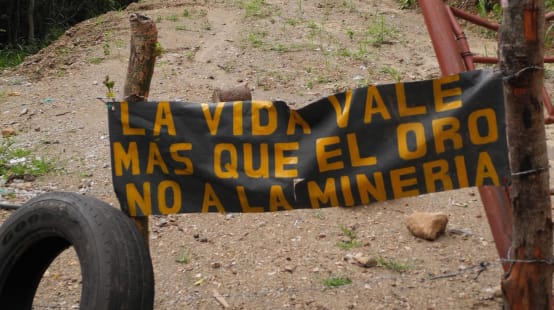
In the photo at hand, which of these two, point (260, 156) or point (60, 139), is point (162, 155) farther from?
point (60, 139)

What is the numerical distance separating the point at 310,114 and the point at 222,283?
1487 millimetres

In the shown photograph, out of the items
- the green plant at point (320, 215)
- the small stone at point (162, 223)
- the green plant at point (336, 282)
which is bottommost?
the green plant at point (336, 282)

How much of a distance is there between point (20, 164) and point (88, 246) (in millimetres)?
3075

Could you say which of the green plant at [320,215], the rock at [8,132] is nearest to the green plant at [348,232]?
the green plant at [320,215]

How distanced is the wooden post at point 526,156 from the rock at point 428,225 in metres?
1.58

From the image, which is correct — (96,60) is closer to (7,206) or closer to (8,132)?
(8,132)

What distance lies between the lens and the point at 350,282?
3633mm

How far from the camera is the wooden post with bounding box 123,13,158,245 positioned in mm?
2855

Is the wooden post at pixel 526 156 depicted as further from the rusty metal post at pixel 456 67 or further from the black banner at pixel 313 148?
the rusty metal post at pixel 456 67

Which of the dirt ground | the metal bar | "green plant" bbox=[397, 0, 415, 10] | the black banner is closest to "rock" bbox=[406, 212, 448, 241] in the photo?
the dirt ground

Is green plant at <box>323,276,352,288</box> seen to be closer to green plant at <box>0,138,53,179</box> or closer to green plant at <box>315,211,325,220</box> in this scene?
green plant at <box>315,211,325,220</box>

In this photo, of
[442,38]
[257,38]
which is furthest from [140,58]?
[257,38]

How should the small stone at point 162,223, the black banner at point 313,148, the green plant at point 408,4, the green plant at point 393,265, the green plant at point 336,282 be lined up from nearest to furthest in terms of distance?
the black banner at point 313,148 → the green plant at point 336,282 → the green plant at point 393,265 → the small stone at point 162,223 → the green plant at point 408,4

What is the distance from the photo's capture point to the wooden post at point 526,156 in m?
2.22
